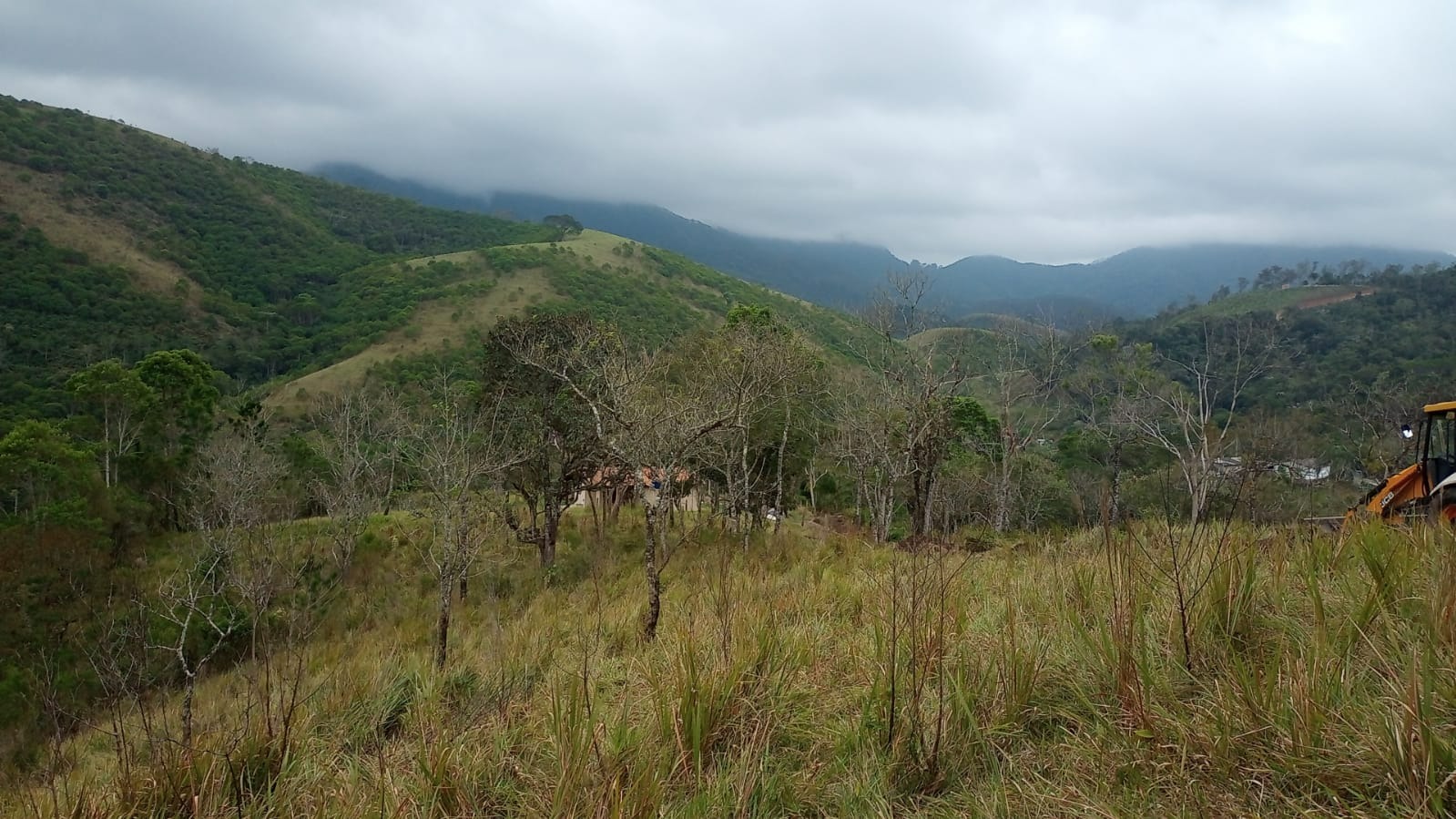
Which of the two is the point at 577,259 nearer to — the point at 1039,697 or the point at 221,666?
the point at 221,666

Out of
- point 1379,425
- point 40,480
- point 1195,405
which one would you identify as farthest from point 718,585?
point 1379,425

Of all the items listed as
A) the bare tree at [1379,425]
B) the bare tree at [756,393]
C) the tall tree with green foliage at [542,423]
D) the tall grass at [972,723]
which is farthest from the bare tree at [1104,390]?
the tall grass at [972,723]

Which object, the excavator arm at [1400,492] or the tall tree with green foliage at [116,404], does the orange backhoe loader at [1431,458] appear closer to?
the excavator arm at [1400,492]

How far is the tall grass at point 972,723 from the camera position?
1.96m

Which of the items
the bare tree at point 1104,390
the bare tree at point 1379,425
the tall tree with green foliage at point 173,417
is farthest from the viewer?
the bare tree at point 1104,390

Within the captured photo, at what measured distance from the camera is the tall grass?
6.43ft

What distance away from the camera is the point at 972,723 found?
8.17 ft

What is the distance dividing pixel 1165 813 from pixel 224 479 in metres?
22.2

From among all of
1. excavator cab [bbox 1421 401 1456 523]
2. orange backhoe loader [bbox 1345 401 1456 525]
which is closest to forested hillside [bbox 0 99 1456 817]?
orange backhoe loader [bbox 1345 401 1456 525]

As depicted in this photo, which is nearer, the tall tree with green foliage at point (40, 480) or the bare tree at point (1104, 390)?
the tall tree with green foliage at point (40, 480)

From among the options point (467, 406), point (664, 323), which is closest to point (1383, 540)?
point (467, 406)

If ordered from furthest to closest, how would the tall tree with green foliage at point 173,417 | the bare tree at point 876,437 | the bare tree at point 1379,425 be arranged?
the tall tree with green foliage at point 173,417 < the bare tree at point 1379,425 < the bare tree at point 876,437

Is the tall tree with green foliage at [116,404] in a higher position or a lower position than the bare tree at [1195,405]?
lower

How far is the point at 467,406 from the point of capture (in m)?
18.0
